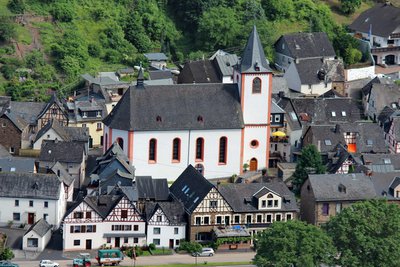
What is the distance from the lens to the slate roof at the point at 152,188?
360 feet

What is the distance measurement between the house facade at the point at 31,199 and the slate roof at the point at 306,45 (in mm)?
42544

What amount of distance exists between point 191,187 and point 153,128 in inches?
391

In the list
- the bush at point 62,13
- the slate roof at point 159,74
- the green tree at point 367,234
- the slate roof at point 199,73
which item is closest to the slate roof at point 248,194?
the green tree at point 367,234

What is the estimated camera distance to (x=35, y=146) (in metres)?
121

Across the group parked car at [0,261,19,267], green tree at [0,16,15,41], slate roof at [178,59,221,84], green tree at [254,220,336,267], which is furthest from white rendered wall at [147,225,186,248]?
green tree at [0,16,15,41]

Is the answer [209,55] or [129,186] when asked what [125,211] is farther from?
[209,55]

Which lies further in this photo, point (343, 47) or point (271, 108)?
point (343, 47)

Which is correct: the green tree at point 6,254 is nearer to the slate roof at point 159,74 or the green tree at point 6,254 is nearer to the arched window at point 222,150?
the arched window at point 222,150

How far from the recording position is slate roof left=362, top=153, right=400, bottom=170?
117 m

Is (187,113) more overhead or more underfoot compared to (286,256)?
more overhead

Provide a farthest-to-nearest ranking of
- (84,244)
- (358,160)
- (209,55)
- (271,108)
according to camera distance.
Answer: (209,55) → (271,108) → (358,160) → (84,244)

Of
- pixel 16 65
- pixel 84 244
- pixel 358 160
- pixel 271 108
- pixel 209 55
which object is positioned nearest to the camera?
pixel 84 244

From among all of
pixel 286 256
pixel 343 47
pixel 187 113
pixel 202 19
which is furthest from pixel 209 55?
pixel 286 256

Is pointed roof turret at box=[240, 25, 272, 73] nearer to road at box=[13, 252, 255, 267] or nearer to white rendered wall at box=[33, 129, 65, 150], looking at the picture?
white rendered wall at box=[33, 129, 65, 150]
